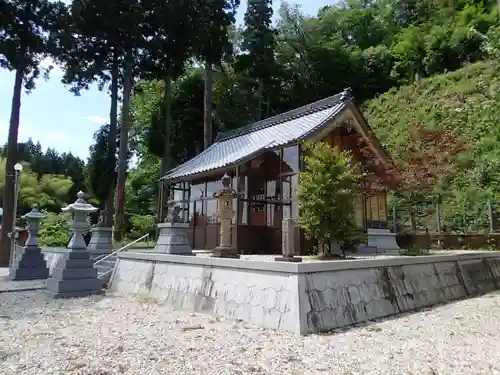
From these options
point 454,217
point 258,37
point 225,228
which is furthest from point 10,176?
point 454,217

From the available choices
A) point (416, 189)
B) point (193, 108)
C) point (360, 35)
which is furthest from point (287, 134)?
point (360, 35)

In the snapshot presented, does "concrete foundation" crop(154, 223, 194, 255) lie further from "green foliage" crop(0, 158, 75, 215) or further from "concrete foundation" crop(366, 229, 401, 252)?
"green foliage" crop(0, 158, 75, 215)

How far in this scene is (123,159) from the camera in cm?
1578

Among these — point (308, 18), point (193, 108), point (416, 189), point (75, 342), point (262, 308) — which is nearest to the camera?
point (75, 342)

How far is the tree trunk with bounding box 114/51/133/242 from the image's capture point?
1545 centimetres

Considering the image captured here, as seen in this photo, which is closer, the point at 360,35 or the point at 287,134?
the point at 287,134

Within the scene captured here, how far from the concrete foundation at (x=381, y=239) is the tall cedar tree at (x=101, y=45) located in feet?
35.1

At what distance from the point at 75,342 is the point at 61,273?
395 cm

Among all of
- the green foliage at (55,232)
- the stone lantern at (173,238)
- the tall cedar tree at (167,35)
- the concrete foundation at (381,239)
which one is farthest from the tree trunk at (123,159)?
the concrete foundation at (381,239)

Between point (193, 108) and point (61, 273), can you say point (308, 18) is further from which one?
point (61, 273)

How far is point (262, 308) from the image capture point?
498cm

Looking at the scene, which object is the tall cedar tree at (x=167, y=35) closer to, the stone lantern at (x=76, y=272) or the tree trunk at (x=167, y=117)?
the tree trunk at (x=167, y=117)

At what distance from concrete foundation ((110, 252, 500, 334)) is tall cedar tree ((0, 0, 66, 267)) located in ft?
27.7

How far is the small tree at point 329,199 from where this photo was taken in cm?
677
